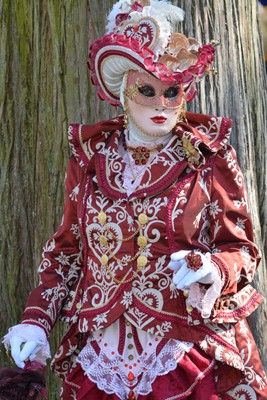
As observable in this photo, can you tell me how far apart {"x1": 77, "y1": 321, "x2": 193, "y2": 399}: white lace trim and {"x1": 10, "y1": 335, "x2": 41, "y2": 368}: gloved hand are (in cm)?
19

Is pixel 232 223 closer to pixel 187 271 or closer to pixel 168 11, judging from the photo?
pixel 187 271

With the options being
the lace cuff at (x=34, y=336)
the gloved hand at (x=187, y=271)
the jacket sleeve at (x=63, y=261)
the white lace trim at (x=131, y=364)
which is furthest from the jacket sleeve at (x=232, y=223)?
the lace cuff at (x=34, y=336)

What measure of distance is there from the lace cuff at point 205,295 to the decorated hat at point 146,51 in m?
0.68

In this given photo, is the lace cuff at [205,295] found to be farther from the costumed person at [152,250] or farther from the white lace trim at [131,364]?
the white lace trim at [131,364]

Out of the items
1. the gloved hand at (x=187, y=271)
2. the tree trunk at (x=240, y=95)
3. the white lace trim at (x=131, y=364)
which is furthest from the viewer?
the tree trunk at (x=240, y=95)

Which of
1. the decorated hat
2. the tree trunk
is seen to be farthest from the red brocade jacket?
the tree trunk

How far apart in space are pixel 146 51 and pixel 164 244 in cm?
64

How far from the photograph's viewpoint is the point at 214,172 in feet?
9.86

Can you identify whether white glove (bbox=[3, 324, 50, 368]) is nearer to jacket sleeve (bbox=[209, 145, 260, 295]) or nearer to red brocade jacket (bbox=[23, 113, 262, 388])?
red brocade jacket (bbox=[23, 113, 262, 388])

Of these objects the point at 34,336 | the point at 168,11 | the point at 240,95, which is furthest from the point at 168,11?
the point at 34,336

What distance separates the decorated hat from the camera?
117 inches

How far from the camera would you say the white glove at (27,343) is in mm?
2963

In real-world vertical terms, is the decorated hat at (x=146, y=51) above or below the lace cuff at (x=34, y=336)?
above

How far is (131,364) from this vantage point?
2.88 metres
